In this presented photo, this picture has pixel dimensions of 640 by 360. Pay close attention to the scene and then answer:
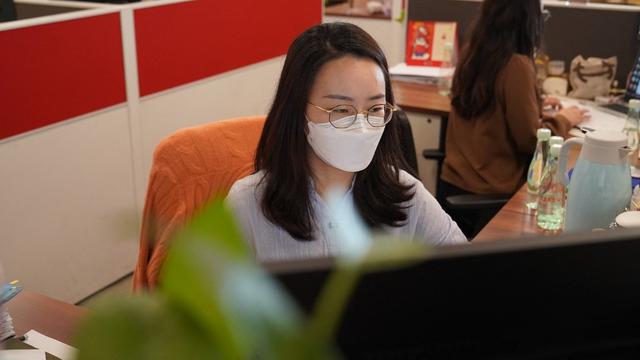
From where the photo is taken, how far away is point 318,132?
1.64 meters

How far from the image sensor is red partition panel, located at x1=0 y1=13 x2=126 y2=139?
8.84 feet

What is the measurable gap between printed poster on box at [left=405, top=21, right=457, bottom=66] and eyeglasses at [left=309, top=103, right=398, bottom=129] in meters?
2.23

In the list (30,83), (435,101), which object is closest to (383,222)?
(30,83)

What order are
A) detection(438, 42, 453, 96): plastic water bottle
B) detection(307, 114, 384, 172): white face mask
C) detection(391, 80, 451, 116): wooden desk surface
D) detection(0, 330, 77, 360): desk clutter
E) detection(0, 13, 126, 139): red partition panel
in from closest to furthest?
detection(0, 330, 77, 360): desk clutter, detection(307, 114, 384, 172): white face mask, detection(0, 13, 126, 139): red partition panel, detection(391, 80, 451, 116): wooden desk surface, detection(438, 42, 453, 96): plastic water bottle

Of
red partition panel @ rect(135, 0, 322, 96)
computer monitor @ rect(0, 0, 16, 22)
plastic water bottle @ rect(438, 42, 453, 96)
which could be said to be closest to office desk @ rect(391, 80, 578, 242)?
plastic water bottle @ rect(438, 42, 453, 96)

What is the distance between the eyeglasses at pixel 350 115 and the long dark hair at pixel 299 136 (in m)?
0.05

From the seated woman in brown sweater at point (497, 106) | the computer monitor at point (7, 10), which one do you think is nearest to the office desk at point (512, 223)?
the seated woman in brown sweater at point (497, 106)

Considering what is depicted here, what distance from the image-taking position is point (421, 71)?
3.79 meters

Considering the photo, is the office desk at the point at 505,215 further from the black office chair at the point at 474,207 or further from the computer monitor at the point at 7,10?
the computer monitor at the point at 7,10

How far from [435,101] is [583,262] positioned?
2832mm

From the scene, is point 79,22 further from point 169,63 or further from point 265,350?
point 265,350

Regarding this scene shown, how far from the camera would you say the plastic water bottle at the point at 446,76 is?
3.60m

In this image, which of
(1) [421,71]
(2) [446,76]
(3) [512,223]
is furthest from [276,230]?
(1) [421,71]

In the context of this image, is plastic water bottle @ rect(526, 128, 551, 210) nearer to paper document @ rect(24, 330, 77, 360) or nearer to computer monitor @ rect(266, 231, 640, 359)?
paper document @ rect(24, 330, 77, 360)
